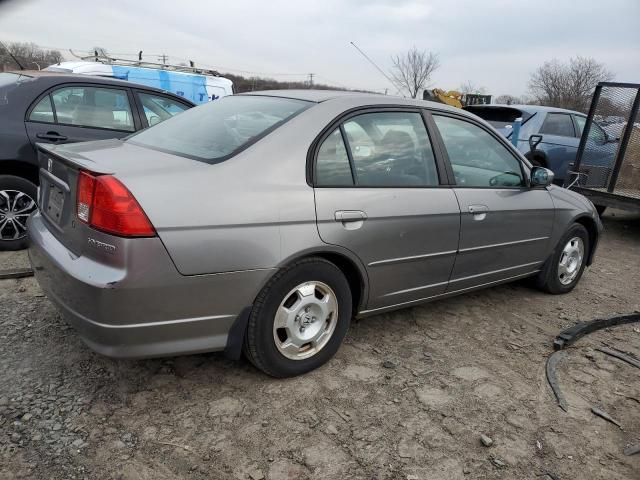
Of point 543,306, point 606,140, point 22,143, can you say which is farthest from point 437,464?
point 606,140

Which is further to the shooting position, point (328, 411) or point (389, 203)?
point (389, 203)

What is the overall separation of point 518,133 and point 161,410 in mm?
8284

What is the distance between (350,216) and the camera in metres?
2.84

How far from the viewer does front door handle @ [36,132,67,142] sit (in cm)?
447

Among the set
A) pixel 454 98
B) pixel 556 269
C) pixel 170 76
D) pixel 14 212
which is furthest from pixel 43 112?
pixel 454 98

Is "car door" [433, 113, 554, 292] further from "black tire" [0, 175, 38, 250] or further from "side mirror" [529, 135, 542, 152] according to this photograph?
"side mirror" [529, 135, 542, 152]

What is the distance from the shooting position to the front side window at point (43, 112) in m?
4.48

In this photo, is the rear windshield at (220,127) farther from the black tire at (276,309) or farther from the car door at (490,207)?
the car door at (490,207)

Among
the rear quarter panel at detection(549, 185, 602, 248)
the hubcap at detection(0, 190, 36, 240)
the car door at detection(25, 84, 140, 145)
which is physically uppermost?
the car door at detection(25, 84, 140, 145)

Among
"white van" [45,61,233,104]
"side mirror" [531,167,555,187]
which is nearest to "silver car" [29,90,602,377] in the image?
"side mirror" [531,167,555,187]

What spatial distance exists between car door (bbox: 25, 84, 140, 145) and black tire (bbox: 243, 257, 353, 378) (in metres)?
3.02

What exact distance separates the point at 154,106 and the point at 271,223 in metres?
3.39

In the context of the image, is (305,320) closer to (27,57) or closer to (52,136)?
(52,136)

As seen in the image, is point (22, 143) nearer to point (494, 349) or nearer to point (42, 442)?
point (42, 442)
